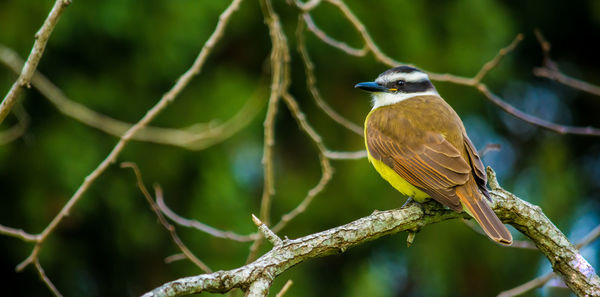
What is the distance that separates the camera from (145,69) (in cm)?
658

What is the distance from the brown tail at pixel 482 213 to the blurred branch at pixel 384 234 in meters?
0.07

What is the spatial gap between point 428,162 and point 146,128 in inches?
112

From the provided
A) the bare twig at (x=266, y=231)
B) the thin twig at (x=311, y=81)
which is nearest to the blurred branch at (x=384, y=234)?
the bare twig at (x=266, y=231)

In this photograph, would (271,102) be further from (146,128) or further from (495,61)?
(146,128)

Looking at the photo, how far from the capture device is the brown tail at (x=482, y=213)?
3.63 m

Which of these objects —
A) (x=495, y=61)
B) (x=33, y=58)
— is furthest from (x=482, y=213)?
(x=33, y=58)

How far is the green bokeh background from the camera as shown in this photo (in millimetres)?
6398

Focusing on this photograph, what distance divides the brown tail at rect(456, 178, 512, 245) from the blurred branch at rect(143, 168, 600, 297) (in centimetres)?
7

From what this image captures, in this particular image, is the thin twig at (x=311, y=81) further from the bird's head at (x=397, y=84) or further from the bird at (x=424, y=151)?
the bird's head at (x=397, y=84)

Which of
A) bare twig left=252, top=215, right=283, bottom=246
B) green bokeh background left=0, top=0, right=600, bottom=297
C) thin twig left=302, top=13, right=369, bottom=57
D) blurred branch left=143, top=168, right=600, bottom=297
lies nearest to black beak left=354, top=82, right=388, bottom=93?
thin twig left=302, top=13, right=369, bottom=57

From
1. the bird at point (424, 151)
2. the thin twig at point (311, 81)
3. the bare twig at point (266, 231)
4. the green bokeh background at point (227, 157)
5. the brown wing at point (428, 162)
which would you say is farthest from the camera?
the green bokeh background at point (227, 157)

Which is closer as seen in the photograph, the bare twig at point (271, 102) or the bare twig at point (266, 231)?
the bare twig at point (266, 231)

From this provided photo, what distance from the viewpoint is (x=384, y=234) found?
3494 millimetres

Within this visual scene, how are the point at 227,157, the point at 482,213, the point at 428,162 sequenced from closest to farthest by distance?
1. the point at 482,213
2. the point at 428,162
3. the point at 227,157
